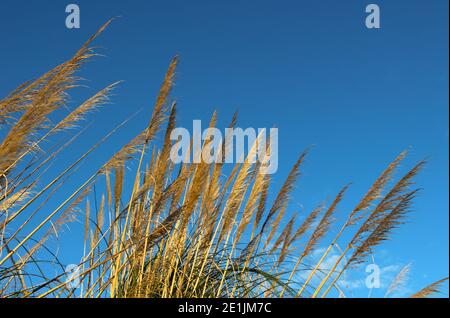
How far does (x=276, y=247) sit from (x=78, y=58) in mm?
1814

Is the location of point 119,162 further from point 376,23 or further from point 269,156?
point 376,23

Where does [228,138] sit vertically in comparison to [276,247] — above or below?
above

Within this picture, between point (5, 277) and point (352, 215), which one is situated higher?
point (352, 215)

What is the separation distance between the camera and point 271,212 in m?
3.77

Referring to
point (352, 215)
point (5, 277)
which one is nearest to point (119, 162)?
point (5, 277)

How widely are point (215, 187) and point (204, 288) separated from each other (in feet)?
1.96
